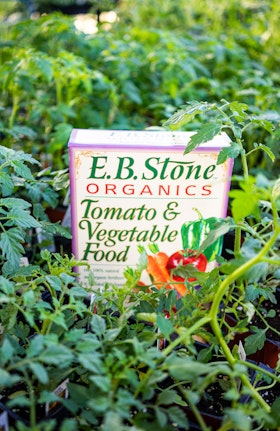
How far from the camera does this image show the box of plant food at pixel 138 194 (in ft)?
3.31

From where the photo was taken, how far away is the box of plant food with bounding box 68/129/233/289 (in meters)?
1.01

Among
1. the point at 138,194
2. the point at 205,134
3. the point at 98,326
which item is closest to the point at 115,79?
the point at 138,194

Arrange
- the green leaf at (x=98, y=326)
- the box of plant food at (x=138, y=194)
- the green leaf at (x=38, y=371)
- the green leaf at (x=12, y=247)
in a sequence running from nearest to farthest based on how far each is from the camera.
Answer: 1. the green leaf at (x=38, y=371)
2. the green leaf at (x=98, y=326)
3. the green leaf at (x=12, y=247)
4. the box of plant food at (x=138, y=194)

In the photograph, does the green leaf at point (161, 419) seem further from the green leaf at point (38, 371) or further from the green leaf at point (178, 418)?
the green leaf at point (38, 371)

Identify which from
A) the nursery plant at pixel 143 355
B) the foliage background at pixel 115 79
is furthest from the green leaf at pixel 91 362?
the foliage background at pixel 115 79

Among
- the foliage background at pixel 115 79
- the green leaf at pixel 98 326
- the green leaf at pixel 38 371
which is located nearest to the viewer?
the green leaf at pixel 38 371

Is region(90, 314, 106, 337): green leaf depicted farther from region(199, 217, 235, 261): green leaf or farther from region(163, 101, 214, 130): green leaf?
region(163, 101, 214, 130): green leaf

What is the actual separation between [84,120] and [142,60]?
0.41 meters

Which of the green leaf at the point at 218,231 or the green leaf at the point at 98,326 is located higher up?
the green leaf at the point at 218,231

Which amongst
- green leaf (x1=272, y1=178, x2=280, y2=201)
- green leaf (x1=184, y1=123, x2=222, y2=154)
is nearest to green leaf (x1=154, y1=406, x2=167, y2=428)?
green leaf (x1=272, y1=178, x2=280, y2=201)

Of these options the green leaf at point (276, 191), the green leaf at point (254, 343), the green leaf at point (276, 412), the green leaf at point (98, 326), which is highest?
the green leaf at point (276, 191)

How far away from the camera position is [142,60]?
1967mm

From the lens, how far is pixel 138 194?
1048mm

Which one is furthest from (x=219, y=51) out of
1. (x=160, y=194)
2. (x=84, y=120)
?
(x=160, y=194)
